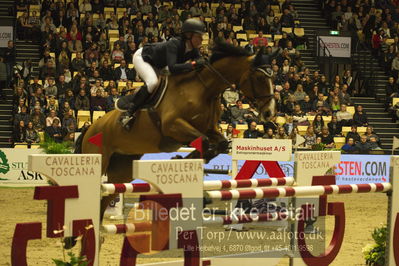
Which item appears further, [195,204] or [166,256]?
[166,256]

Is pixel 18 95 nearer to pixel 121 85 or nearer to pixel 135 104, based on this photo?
pixel 121 85

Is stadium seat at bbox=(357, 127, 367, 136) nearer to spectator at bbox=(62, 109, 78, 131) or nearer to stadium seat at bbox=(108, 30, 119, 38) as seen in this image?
stadium seat at bbox=(108, 30, 119, 38)

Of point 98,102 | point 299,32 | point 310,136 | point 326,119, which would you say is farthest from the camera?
point 299,32

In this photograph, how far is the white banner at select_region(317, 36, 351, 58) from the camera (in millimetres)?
21375

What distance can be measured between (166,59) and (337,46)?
50.1 feet

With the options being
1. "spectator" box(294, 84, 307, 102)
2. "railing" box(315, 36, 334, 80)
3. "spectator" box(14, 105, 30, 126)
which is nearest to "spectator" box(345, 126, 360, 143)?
"spectator" box(294, 84, 307, 102)

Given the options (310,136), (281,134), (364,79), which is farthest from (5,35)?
(364,79)

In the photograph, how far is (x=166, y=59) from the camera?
271 inches

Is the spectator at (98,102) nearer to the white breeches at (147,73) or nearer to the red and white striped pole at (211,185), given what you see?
the white breeches at (147,73)

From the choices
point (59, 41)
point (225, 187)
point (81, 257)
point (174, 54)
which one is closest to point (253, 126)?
point (59, 41)

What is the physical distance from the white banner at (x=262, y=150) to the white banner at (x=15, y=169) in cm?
574

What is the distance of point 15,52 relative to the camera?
18.2 m

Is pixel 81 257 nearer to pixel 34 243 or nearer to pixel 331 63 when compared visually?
pixel 34 243

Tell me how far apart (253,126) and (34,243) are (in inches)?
330
